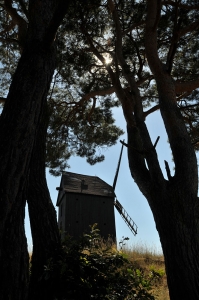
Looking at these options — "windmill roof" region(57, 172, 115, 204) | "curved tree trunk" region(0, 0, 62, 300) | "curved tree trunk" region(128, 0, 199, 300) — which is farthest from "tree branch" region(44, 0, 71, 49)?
"windmill roof" region(57, 172, 115, 204)

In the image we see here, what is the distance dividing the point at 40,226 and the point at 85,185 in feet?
53.8

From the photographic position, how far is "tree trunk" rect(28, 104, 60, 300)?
321 centimetres

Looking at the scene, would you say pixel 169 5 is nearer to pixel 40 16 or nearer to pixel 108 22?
pixel 108 22

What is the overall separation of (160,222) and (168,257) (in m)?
0.53

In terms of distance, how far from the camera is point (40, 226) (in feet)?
12.6

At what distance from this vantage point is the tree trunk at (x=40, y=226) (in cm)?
321

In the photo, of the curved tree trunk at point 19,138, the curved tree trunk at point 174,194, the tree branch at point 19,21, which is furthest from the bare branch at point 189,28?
the curved tree trunk at point 19,138

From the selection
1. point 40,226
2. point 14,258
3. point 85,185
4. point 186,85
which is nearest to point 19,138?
point 14,258

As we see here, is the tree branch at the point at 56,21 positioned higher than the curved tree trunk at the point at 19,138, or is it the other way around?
the tree branch at the point at 56,21

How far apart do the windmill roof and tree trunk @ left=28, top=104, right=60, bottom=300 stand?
1454cm

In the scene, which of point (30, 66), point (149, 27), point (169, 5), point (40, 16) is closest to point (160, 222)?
point (30, 66)

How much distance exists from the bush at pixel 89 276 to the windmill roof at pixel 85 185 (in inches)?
595

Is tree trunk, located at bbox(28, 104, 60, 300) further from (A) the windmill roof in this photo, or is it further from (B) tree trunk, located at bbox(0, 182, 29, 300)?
(A) the windmill roof

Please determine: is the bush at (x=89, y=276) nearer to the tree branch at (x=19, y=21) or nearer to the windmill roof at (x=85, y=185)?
the tree branch at (x=19, y=21)
